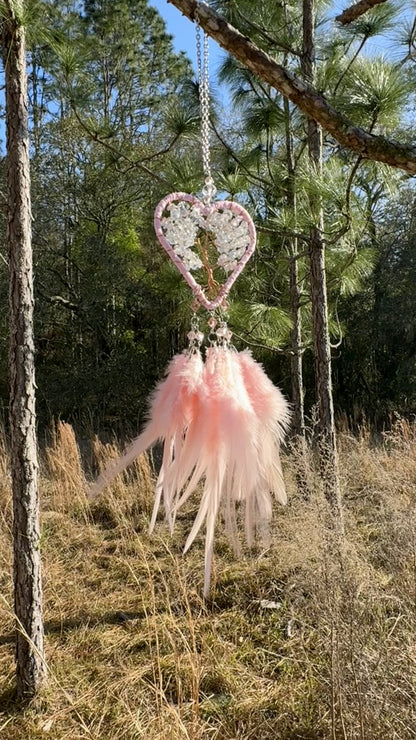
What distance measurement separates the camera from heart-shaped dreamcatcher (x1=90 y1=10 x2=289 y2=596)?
2.81 feet

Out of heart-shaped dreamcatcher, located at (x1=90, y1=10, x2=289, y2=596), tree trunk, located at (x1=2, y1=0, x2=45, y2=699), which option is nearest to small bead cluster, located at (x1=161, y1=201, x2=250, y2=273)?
heart-shaped dreamcatcher, located at (x1=90, y1=10, x2=289, y2=596)

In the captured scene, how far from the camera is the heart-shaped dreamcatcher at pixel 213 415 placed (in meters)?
0.86

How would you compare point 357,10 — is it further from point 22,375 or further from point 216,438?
point 22,375

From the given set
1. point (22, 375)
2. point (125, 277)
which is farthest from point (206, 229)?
point (125, 277)

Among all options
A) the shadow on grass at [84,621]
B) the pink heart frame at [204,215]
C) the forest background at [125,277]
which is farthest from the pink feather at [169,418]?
the forest background at [125,277]

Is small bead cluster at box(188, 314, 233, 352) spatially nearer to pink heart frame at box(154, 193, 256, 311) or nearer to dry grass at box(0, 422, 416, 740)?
pink heart frame at box(154, 193, 256, 311)

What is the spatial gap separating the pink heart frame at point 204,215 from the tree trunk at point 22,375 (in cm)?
78

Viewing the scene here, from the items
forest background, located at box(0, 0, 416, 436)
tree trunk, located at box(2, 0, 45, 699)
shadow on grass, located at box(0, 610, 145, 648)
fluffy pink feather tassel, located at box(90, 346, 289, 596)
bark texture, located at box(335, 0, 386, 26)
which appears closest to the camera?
fluffy pink feather tassel, located at box(90, 346, 289, 596)

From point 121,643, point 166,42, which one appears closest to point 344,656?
point 121,643

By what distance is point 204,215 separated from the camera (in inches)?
38.4

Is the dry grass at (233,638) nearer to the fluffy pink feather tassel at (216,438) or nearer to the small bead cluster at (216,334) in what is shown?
the fluffy pink feather tassel at (216,438)

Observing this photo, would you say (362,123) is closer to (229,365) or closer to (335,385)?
(229,365)

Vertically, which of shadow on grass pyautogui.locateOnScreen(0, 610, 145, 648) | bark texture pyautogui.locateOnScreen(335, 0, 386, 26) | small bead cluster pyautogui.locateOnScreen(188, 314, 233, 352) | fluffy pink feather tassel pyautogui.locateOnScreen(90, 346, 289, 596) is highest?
bark texture pyautogui.locateOnScreen(335, 0, 386, 26)

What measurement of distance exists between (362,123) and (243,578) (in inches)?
72.5
